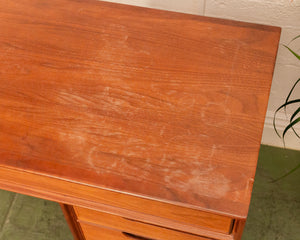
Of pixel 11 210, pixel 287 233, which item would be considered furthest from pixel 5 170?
pixel 287 233

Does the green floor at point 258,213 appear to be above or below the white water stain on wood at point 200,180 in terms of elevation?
below

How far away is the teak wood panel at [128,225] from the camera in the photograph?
0.90 meters

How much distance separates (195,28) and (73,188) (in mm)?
494

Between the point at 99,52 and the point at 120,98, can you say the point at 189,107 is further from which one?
the point at 99,52

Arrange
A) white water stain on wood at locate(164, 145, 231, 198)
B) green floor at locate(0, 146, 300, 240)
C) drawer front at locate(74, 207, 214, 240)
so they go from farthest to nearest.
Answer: green floor at locate(0, 146, 300, 240) → drawer front at locate(74, 207, 214, 240) → white water stain on wood at locate(164, 145, 231, 198)

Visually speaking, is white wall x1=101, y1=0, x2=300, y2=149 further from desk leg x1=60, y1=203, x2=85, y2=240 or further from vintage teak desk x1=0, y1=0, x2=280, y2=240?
desk leg x1=60, y1=203, x2=85, y2=240

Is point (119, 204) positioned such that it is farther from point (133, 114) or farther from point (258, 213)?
point (258, 213)

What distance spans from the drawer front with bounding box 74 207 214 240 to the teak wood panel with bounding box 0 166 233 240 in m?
0.08

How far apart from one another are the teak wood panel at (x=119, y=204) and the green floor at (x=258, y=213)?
0.62 m

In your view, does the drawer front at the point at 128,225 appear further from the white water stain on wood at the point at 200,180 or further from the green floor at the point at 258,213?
the green floor at the point at 258,213

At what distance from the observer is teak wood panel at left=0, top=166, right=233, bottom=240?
0.78m

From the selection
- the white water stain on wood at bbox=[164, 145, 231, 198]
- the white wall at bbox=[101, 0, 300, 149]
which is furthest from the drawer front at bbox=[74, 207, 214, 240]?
the white wall at bbox=[101, 0, 300, 149]

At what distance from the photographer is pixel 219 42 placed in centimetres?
95

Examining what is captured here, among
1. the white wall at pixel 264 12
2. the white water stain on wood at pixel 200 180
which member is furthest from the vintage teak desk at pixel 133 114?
the white wall at pixel 264 12
